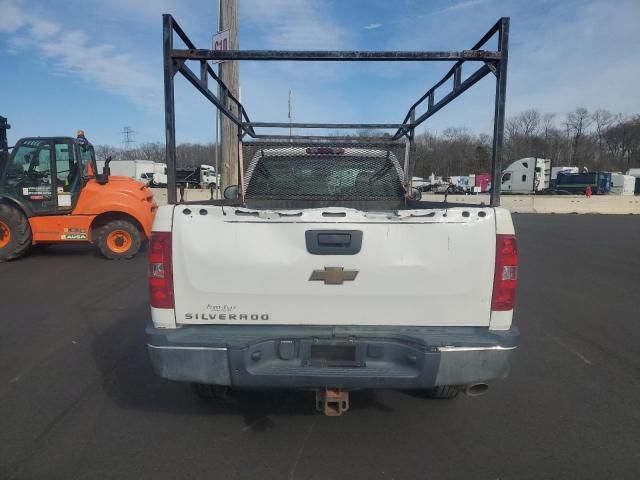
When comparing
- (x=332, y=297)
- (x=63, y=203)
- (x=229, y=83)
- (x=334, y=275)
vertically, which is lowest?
(x=332, y=297)

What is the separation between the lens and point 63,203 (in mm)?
9727

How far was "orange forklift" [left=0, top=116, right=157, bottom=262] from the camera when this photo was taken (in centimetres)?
963

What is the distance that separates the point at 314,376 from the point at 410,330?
622 millimetres

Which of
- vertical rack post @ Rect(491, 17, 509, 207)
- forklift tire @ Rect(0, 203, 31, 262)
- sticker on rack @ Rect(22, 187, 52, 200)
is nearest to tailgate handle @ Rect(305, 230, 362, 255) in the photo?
vertical rack post @ Rect(491, 17, 509, 207)

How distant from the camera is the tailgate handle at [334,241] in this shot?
269 cm

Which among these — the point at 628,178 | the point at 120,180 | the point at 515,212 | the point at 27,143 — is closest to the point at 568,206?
the point at 515,212

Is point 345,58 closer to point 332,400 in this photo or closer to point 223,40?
point 332,400

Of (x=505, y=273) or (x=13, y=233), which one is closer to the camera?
(x=505, y=273)

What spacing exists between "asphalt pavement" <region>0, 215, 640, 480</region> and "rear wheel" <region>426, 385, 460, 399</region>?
64 millimetres

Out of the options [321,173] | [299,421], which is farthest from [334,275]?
[321,173]

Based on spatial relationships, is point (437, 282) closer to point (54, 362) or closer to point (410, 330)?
point (410, 330)

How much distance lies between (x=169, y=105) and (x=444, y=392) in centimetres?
284

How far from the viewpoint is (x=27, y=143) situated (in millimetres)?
9641

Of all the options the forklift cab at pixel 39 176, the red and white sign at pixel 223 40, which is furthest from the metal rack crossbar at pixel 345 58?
the forklift cab at pixel 39 176
